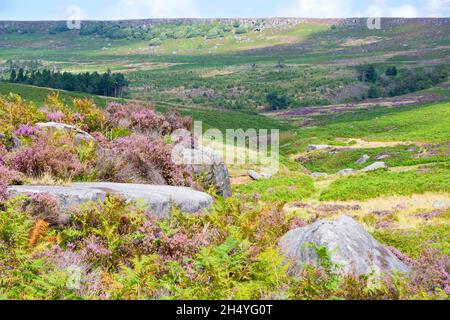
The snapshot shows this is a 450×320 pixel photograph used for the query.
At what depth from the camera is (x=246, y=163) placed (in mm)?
39000

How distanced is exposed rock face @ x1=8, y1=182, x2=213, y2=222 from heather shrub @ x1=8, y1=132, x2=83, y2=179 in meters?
0.92

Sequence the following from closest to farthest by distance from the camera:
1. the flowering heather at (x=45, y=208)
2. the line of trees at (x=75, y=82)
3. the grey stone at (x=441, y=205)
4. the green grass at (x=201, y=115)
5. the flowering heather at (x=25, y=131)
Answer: the flowering heather at (x=45, y=208)
the flowering heather at (x=25, y=131)
the grey stone at (x=441, y=205)
the green grass at (x=201, y=115)
the line of trees at (x=75, y=82)

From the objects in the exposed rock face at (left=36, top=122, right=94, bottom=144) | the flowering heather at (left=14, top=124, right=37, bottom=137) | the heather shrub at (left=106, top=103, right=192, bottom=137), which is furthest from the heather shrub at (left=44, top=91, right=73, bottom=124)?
the flowering heather at (left=14, top=124, right=37, bottom=137)

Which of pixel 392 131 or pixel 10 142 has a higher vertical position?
pixel 10 142

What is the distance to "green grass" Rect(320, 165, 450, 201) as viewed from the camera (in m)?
26.4

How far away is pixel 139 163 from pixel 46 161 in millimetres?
3907

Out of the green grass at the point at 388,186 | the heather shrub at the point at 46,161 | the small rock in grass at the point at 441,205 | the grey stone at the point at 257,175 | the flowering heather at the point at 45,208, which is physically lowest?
the grey stone at the point at 257,175

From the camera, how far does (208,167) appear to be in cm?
2275

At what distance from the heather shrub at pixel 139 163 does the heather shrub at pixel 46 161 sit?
1036 mm

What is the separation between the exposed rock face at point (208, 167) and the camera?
2183 centimetres

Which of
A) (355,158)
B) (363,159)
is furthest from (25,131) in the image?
(355,158)

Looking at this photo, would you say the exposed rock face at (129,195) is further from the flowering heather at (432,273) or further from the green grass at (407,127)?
the green grass at (407,127)

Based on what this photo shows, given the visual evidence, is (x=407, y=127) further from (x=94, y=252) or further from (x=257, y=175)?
(x=94, y=252)

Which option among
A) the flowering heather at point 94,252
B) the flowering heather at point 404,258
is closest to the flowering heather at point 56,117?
the flowering heather at point 94,252
